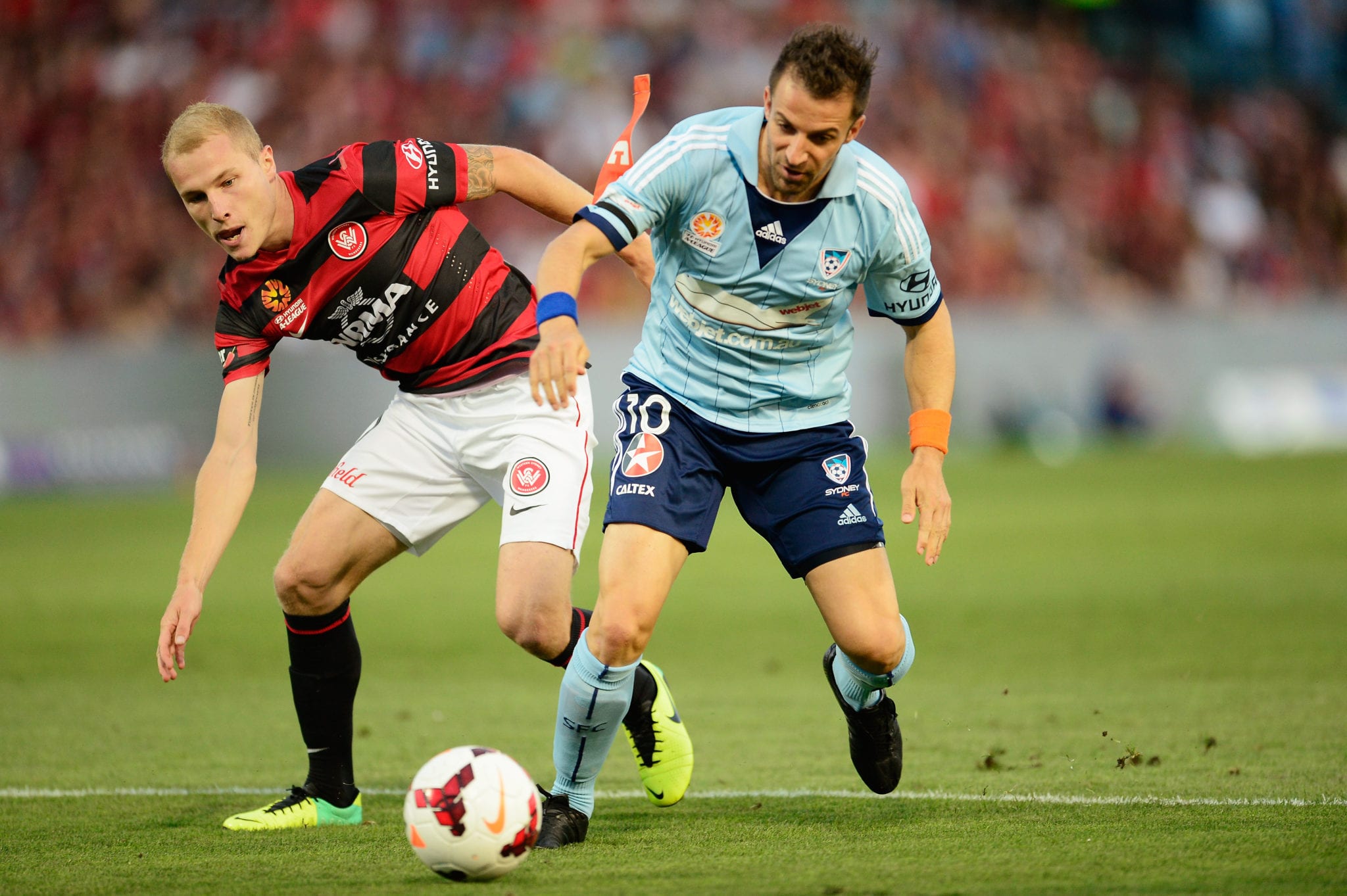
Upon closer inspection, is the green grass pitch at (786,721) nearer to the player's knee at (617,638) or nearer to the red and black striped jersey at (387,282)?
the player's knee at (617,638)

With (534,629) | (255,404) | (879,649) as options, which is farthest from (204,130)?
(879,649)

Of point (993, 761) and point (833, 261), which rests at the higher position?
point (833, 261)

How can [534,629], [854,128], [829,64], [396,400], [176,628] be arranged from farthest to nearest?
[396,400] → [534,629] → [176,628] → [854,128] → [829,64]

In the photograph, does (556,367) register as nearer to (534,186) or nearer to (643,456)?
(643,456)

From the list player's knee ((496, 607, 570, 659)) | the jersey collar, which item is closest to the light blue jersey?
the jersey collar

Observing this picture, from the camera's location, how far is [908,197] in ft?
15.7

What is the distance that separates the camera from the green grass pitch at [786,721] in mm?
4223

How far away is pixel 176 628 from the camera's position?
4.56m

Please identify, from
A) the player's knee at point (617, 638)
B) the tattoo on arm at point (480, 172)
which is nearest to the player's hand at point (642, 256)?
the tattoo on arm at point (480, 172)

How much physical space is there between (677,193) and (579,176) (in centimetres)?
→ 1688

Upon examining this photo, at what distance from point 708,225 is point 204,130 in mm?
1632

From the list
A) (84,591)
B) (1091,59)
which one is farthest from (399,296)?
(1091,59)

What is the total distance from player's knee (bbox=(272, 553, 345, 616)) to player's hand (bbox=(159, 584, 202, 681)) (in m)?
0.45

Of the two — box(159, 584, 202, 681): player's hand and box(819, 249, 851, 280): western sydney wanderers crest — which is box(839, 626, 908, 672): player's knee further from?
box(159, 584, 202, 681): player's hand
